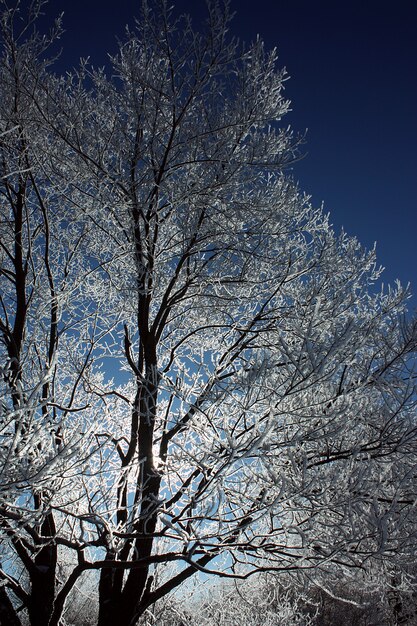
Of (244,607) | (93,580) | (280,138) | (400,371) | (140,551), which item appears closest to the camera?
(400,371)

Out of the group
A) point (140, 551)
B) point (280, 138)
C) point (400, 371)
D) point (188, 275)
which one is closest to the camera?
point (400, 371)

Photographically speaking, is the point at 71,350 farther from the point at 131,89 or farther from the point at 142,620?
the point at 142,620

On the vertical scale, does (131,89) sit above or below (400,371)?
above

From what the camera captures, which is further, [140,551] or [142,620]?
[142,620]

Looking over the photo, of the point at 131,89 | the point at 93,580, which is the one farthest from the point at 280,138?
the point at 93,580

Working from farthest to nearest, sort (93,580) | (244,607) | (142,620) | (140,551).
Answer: (93,580) < (244,607) < (142,620) < (140,551)

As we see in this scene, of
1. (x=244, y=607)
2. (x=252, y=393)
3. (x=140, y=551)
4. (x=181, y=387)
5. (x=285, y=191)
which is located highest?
(x=285, y=191)

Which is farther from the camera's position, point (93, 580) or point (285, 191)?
point (93, 580)

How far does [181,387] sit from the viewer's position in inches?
133

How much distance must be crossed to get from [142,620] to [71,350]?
256 inches

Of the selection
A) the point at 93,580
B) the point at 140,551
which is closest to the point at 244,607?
the point at 93,580

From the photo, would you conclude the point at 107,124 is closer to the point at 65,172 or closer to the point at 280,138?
the point at 65,172

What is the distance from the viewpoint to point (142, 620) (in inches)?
373

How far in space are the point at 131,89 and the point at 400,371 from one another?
162 inches
